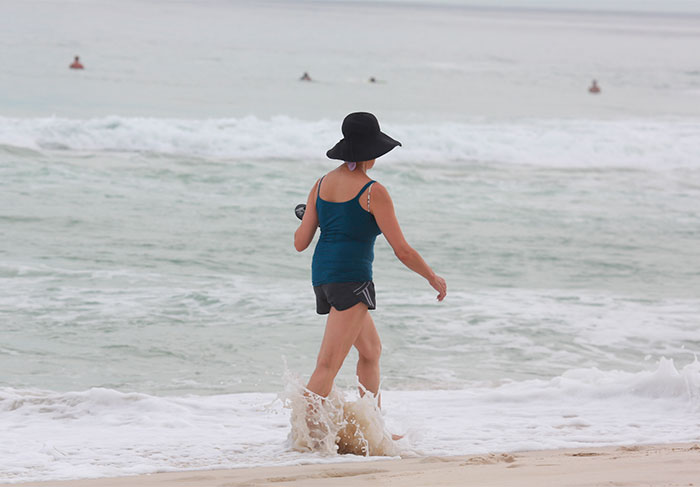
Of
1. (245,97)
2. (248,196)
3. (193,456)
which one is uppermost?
(245,97)

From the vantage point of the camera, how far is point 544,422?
18.4 feet

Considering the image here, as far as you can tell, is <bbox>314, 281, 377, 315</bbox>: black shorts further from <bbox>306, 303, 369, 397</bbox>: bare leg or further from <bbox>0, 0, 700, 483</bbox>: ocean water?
<bbox>0, 0, 700, 483</bbox>: ocean water

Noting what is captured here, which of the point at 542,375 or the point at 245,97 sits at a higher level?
the point at 245,97

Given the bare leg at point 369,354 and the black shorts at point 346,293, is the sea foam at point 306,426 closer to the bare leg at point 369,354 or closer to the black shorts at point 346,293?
the bare leg at point 369,354

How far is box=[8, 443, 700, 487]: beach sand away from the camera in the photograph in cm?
371

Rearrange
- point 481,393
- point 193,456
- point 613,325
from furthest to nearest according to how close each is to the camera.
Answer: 1. point 613,325
2. point 481,393
3. point 193,456

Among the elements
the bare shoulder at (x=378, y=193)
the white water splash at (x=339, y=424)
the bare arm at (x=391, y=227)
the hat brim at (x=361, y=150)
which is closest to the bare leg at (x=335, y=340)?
the white water splash at (x=339, y=424)

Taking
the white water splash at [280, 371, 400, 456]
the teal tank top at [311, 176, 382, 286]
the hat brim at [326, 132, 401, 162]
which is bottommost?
the white water splash at [280, 371, 400, 456]

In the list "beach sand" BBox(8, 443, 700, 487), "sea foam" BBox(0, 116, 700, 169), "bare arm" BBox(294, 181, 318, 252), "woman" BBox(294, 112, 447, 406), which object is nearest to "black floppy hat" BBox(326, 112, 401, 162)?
"woman" BBox(294, 112, 447, 406)

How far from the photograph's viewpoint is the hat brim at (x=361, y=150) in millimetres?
4297

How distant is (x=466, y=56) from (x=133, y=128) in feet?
163

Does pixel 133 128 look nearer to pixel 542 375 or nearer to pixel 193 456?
pixel 542 375

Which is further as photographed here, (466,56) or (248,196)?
(466,56)

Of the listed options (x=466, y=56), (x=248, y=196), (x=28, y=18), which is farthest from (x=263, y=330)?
(x=28, y=18)
